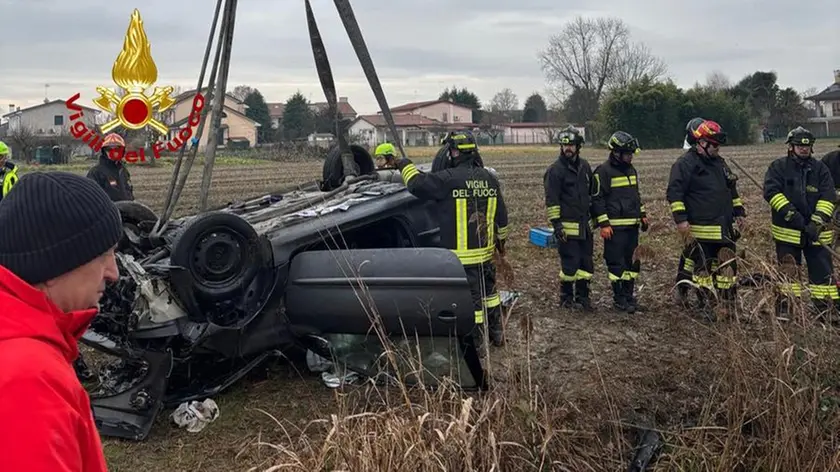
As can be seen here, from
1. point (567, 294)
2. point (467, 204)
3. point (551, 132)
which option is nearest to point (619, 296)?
point (567, 294)

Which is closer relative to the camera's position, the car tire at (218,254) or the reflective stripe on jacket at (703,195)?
the car tire at (218,254)

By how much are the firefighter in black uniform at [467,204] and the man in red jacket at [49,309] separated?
377cm

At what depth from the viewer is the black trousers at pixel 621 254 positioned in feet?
22.0

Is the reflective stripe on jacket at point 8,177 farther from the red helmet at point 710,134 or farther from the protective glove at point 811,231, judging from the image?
the protective glove at point 811,231

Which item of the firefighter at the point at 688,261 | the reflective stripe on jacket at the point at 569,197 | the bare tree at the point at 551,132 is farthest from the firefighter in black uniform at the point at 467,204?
the bare tree at the point at 551,132

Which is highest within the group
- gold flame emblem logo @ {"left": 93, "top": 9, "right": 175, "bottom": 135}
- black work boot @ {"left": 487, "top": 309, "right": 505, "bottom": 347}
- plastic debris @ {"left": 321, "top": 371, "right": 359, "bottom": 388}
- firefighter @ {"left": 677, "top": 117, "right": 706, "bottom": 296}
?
gold flame emblem logo @ {"left": 93, "top": 9, "right": 175, "bottom": 135}

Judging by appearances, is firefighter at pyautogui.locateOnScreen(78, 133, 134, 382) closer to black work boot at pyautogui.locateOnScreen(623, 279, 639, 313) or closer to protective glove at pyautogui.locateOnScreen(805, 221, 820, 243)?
black work boot at pyautogui.locateOnScreen(623, 279, 639, 313)

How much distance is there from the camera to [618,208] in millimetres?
6875

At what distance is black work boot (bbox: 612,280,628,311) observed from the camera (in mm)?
6691

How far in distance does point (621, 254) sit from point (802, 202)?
158cm

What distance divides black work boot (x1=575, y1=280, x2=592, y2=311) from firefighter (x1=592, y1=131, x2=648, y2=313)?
0.25 meters

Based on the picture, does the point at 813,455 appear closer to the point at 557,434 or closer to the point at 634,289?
the point at 557,434

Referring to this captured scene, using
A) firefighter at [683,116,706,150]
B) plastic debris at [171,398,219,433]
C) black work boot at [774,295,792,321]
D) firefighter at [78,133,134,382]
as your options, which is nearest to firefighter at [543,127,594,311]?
firefighter at [683,116,706,150]

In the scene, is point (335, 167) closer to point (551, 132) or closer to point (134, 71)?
point (134, 71)
